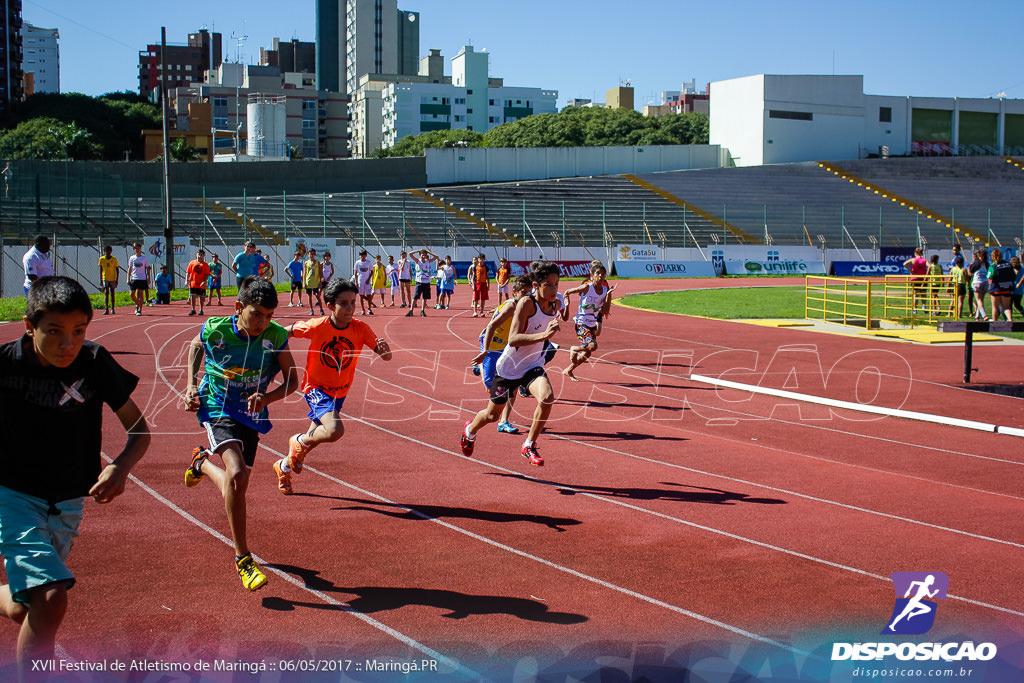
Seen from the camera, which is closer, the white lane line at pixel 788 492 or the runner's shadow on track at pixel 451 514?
the white lane line at pixel 788 492

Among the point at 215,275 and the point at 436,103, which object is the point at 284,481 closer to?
the point at 215,275

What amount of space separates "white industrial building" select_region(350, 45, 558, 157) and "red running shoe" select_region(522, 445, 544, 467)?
13466 cm

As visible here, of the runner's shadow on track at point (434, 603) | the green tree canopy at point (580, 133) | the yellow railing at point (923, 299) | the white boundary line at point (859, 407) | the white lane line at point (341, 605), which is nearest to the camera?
the white lane line at point (341, 605)

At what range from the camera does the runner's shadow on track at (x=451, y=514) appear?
283 inches

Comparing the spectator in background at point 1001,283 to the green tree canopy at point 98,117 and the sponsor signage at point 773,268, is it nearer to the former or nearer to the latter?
the sponsor signage at point 773,268

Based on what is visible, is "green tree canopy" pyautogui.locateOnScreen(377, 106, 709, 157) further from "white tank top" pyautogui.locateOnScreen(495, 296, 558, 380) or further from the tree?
"white tank top" pyautogui.locateOnScreen(495, 296, 558, 380)

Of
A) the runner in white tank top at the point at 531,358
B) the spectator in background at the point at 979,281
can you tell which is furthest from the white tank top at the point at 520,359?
the spectator in background at the point at 979,281

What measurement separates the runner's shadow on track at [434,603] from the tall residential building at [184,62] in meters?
185

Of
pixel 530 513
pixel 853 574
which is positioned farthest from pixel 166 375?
pixel 853 574

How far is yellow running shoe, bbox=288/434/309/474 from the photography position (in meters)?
7.60

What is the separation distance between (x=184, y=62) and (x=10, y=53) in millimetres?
70515

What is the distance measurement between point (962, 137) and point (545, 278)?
87.1 metres

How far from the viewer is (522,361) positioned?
8969mm

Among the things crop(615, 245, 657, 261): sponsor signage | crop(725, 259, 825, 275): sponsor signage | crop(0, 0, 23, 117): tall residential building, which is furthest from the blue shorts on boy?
crop(0, 0, 23, 117): tall residential building
